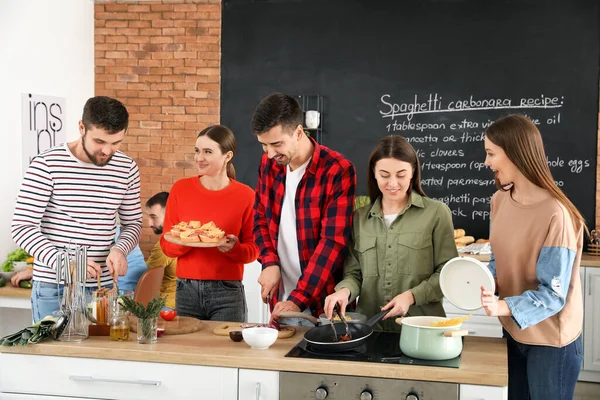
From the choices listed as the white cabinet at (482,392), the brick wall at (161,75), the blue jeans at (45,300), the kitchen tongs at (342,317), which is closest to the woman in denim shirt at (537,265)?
the white cabinet at (482,392)

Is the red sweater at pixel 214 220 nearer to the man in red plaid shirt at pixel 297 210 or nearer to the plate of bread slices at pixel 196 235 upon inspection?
the plate of bread slices at pixel 196 235

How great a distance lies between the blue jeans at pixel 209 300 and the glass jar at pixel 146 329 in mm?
754

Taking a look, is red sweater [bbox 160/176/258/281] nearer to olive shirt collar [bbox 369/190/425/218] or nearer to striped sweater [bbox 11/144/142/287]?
striped sweater [bbox 11/144/142/287]

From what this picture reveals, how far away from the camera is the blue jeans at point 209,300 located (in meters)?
3.47

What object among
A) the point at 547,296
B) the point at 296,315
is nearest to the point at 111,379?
the point at 296,315

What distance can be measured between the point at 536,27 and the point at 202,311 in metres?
3.70

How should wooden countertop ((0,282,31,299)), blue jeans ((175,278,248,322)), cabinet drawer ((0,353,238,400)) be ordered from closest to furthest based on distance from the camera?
cabinet drawer ((0,353,238,400)), blue jeans ((175,278,248,322)), wooden countertop ((0,282,31,299))

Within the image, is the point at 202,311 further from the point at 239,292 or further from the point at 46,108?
the point at 46,108

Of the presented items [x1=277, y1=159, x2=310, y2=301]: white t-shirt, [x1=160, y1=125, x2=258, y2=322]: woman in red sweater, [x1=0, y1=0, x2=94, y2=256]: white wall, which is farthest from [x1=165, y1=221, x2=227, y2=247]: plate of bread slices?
[x1=0, y1=0, x2=94, y2=256]: white wall

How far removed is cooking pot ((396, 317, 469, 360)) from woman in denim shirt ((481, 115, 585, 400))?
157 mm

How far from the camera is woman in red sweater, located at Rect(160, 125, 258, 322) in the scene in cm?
349

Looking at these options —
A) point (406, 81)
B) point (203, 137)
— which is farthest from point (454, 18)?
point (203, 137)

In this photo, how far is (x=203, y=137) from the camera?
364 centimetres

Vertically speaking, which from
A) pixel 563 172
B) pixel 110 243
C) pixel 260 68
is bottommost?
pixel 110 243
